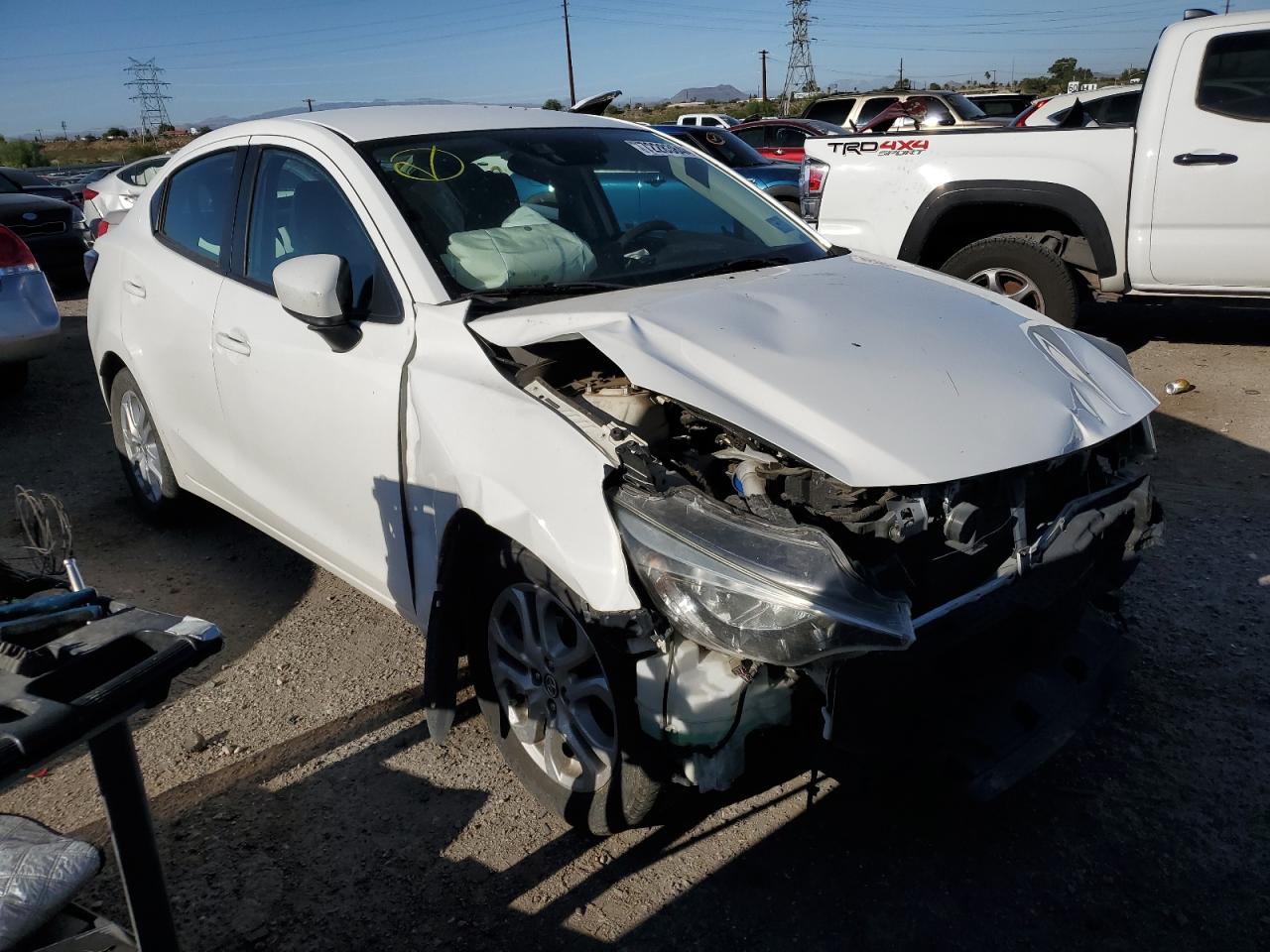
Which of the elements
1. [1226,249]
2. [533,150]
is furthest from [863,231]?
[533,150]

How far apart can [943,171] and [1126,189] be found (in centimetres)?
110

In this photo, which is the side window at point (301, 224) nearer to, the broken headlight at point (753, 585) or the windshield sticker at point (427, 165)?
the windshield sticker at point (427, 165)

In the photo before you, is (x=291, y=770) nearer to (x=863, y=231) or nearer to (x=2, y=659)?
(x=2, y=659)

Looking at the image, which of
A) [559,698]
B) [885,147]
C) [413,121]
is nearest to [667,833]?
[559,698]

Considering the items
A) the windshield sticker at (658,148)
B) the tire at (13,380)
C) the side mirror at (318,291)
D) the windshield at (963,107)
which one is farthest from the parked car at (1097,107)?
the tire at (13,380)

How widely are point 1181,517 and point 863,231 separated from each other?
318 cm

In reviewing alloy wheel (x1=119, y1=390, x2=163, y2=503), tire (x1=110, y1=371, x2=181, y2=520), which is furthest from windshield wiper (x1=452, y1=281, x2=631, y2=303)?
alloy wheel (x1=119, y1=390, x2=163, y2=503)

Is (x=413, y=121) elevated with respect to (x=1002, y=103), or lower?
elevated

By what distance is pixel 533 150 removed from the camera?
11.7 feet

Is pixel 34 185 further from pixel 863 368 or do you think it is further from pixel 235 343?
pixel 863 368

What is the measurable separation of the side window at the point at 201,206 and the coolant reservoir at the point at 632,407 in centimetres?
185

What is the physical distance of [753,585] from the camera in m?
2.08

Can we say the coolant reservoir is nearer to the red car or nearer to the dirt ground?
the dirt ground

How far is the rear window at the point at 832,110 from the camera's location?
763 inches
